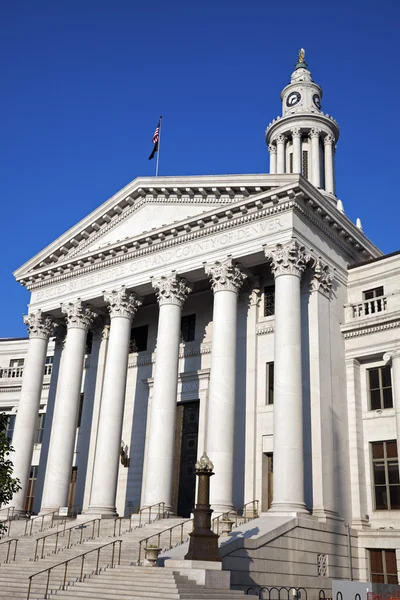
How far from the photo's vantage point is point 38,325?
3894 centimetres

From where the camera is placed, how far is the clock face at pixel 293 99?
50062 millimetres

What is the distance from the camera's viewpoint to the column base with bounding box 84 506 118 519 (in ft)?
99.5

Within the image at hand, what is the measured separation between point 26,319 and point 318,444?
20.4 metres

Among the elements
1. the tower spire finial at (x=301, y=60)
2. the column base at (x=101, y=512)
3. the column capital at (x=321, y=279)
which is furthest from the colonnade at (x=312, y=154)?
the column base at (x=101, y=512)

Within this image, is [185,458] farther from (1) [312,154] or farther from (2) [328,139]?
(2) [328,139]

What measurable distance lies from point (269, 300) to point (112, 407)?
9538 mm

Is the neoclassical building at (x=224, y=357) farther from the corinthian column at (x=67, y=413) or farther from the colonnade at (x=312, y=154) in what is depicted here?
the colonnade at (x=312, y=154)

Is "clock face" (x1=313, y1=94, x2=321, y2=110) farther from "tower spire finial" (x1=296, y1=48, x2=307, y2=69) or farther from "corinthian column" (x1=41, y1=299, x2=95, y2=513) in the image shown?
"corinthian column" (x1=41, y1=299, x2=95, y2=513)

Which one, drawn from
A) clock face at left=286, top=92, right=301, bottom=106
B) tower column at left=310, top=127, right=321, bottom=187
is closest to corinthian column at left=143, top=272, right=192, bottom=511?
tower column at left=310, top=127, right=321, bottom=187

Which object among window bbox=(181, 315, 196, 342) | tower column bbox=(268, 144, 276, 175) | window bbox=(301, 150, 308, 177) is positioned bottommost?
window bbox=(181, 315, 196, 342)

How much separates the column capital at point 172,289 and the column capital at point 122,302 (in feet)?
8.08

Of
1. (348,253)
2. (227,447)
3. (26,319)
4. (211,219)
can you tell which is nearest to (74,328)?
(26,319)

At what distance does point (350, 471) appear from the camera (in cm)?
2900

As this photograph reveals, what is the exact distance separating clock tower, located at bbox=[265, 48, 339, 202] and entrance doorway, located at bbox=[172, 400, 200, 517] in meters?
19.3
